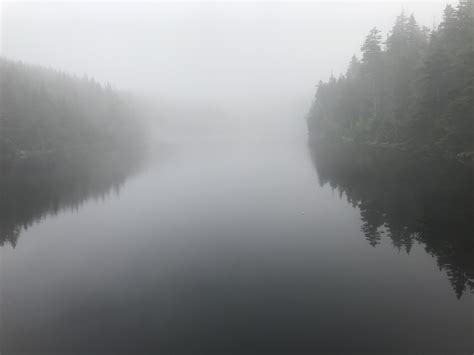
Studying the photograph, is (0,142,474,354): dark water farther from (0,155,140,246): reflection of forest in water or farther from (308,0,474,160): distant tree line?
(308,0,474,160): distant tree line

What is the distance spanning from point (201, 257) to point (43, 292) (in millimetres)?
7438

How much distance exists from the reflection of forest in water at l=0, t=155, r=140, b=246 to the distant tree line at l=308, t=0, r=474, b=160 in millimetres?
42129

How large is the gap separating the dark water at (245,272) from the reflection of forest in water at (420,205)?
0.46 feet

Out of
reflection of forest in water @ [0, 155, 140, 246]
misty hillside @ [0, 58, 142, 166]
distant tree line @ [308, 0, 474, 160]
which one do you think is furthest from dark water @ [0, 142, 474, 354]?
misty hillside @ [0, 58, 142, 166]

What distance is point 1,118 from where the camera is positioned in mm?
71875

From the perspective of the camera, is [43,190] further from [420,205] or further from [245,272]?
[420,205]

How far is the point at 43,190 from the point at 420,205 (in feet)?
124

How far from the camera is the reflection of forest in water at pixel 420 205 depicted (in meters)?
16.1

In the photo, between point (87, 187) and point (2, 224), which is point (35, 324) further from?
point (87, 187)

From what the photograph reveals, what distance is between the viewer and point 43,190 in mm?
36219

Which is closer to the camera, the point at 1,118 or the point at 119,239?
the point at 119,239

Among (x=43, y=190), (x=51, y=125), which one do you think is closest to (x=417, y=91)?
(x=43, y=190)

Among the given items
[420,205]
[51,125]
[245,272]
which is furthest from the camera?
[51,125]

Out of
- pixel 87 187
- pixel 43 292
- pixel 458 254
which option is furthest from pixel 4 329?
pixel 87 187
